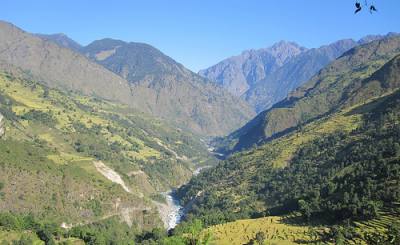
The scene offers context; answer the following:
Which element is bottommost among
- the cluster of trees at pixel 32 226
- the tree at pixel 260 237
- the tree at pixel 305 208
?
the cluster of trees at pixel 32 226

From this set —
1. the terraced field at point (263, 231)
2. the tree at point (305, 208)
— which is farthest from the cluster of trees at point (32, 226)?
the tree at point (305, 208)

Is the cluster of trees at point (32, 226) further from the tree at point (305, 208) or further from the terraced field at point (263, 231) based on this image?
the tree at point (305, 208)

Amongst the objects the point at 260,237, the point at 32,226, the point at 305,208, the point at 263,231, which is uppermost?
the point at 305,208

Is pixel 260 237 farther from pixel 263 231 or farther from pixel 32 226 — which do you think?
pixel 32 226

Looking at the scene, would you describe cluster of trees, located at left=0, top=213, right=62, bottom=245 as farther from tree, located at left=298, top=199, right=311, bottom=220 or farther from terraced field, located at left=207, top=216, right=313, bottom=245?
tree, located at left=298, top=199, right=311, bottom=220

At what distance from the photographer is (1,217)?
509 ft

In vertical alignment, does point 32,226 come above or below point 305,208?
below

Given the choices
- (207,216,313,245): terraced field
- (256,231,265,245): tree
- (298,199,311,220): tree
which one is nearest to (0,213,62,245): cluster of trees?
(207,216,313,245): terraced field

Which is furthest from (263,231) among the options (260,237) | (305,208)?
(305,208)

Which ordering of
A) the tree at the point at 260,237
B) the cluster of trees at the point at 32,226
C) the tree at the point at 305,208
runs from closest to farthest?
the tree at the point at 260,237, the tree at the point at 305,208, the cluster of trees at the point at 32,226

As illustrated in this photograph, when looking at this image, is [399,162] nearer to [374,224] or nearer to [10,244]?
[374,224]

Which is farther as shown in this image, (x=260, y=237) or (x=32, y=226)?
(x=32, y=226)

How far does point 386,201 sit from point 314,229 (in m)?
22.3

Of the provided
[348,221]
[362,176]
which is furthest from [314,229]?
[362,176]
